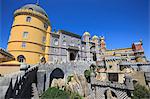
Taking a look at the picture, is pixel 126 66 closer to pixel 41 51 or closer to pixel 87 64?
pixel 87 64

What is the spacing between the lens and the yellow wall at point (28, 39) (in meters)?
25.3

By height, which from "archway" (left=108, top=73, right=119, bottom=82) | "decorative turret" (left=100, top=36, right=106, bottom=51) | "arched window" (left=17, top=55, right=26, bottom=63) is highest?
"decorative turret" (left=100, top=36, right=106, bottom=51)

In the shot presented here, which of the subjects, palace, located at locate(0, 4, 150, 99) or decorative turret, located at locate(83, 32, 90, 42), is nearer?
palace, located at locate(0, 4, 150, 99)

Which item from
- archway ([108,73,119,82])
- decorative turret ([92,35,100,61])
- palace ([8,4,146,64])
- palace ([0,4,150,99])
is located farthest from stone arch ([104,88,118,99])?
decorative turret ([92,35,100,61])

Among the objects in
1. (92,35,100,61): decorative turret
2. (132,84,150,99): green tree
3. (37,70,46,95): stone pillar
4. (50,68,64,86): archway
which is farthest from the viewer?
(92,35,100,61): decorative turret

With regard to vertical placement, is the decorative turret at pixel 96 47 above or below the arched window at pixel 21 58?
above

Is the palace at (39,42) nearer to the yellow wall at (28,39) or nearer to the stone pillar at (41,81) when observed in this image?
the yellow wall at (28,39)

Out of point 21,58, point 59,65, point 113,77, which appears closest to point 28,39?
point 21,58

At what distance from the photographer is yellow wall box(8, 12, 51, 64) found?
25344mm

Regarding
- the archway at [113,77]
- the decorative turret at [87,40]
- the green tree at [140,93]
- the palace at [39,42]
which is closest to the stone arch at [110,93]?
the green tree at [140,93]

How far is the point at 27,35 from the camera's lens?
26562 millimetres

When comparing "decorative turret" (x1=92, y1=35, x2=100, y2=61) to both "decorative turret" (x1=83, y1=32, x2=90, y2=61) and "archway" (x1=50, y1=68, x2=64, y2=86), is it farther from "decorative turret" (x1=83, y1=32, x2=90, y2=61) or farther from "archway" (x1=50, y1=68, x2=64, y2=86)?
"archway" (x1=50, y1=68, x2=64, y2=86)

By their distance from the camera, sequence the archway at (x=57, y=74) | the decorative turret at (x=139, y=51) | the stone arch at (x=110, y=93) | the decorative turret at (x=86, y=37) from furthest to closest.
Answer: the decorative turret at (x=86, y=37), the decorative turret at (x=139, y=51), the archway at (x=57, y=74), the stone arch at (x=110, y=93)

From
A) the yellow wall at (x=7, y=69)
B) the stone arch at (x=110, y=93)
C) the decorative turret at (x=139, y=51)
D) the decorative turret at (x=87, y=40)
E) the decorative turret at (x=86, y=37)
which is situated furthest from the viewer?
the decorative turret at (x=86, y=37)
